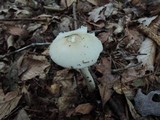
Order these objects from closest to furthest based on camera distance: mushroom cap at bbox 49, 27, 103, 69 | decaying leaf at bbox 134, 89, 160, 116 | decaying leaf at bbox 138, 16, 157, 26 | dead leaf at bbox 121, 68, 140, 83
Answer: mushroom cap at bbox 49, 27, 103, 69, decaying leaf at bbox 134, 89, 160, 116, dead leaf at bbox 121, 68, 140, 83, decaying leaf at bbox 138, 16, 157, 26

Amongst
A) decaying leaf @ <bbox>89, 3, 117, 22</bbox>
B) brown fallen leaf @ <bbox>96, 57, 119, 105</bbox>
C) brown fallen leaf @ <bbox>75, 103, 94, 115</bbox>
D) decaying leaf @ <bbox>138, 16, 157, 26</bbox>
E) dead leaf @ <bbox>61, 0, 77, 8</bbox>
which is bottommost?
brown fallen leaf @ <bbox>75, 103, 94, 115</bbox>

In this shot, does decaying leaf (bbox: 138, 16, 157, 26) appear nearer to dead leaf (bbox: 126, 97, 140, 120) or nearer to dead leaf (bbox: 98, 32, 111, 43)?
dead leaf (bbox: 98, 32, 111, 43)

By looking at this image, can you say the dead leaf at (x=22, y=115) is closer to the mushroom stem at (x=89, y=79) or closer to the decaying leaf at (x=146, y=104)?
the mushroom stem at (x=89, y=79)

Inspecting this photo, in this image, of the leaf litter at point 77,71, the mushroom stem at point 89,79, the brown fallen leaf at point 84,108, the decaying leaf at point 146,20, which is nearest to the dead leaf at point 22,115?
the leaf litter at point 77,71

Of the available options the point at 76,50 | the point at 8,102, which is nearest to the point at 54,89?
the point at 8,102

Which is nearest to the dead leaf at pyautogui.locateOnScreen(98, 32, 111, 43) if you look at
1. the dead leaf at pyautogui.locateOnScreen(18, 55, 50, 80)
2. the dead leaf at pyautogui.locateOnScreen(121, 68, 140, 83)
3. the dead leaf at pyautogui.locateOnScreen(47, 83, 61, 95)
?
the dead leaf at pyautogui.locateOnScreen(121, 68, 140, 83)

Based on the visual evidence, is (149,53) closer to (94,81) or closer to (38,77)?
(94,81)

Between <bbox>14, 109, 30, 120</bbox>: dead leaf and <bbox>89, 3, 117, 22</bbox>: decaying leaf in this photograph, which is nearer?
<bbox>14, 109, 30, 120</bbox>: dead leaf
